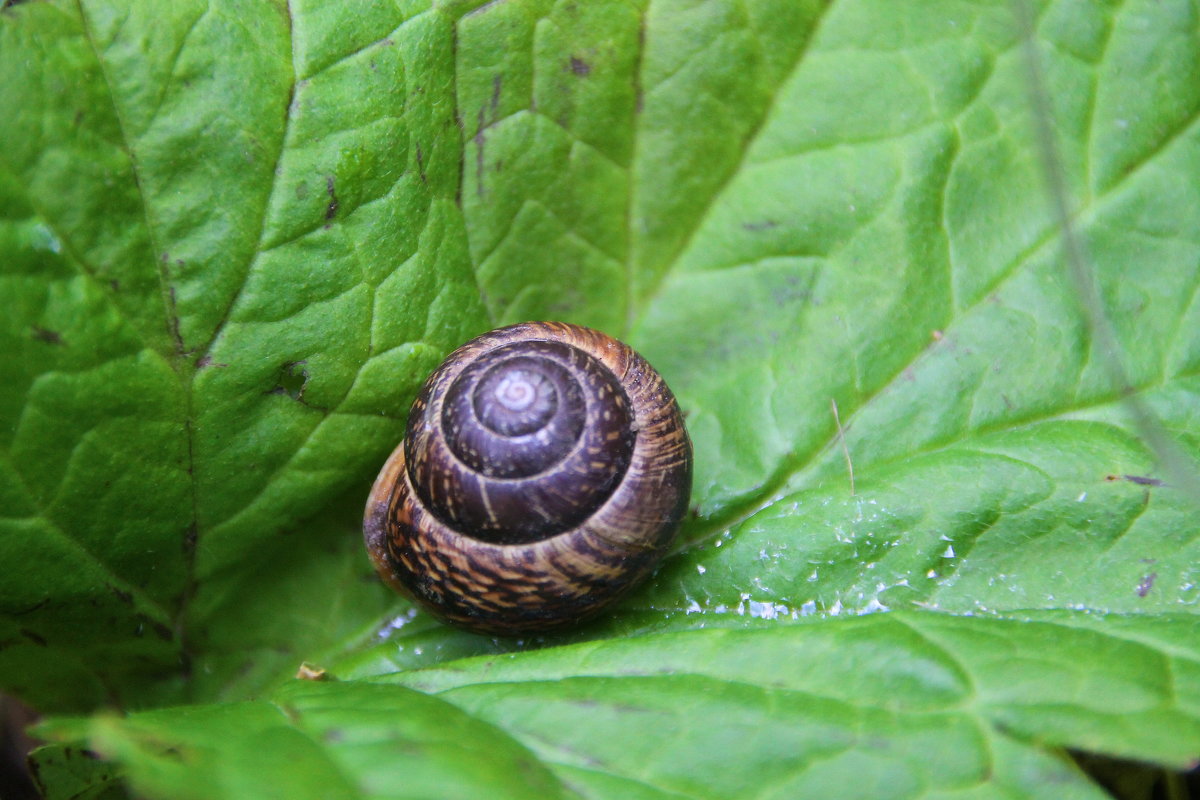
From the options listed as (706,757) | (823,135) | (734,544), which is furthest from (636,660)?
(823,135)

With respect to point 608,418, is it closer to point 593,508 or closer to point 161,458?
point 593,508

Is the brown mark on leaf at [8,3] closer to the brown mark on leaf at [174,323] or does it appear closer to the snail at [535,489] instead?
the brown mark on leaf at [174,323]

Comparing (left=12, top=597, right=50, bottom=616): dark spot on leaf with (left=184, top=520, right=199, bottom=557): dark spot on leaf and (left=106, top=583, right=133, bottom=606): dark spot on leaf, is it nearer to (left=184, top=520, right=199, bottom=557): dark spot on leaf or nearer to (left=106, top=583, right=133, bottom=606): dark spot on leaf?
(left=106, top=583, right=133, bottom=606): dark spot on leaf

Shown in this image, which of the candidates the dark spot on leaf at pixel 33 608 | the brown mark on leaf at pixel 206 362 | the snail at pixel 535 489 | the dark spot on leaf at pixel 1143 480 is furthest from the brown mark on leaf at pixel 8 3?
the dark spot on leaf at pixel 1143 480

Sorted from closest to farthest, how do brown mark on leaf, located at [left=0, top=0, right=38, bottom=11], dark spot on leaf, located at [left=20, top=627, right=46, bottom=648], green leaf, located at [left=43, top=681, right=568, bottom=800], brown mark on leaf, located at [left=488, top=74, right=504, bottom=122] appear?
1. green leaf, located at [left=43, top=681, right=568, bottom=800]
2. brown mark on leaf, located at [left=0, top=0, right=38, bottom=11]
3. dark spot on leaf, located at [left=20, top=627, right=46, bottom=648]
4. brown mark on leaf, located at [left=488, top=74, right=504, bottom=122]

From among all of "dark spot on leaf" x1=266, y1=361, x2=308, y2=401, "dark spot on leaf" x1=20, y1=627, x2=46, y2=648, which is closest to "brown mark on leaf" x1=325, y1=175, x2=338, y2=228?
"dark spot on leaf" x1=266, y1=361, x2=308, y2=401

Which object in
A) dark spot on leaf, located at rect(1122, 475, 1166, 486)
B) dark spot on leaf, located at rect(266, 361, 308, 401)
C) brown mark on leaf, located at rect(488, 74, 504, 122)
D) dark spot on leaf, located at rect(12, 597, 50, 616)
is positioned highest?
brown mark on leaf, located at rect(488, 74, 504, 122)

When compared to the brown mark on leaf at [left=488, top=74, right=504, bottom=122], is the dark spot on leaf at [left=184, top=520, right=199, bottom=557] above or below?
below

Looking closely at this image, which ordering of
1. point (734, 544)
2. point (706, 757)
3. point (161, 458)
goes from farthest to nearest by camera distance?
point (734, 544) < point (161, 458) < point (706, 757)
